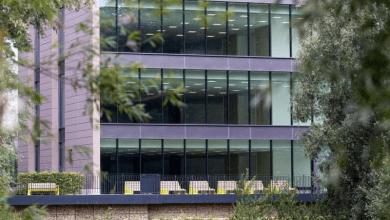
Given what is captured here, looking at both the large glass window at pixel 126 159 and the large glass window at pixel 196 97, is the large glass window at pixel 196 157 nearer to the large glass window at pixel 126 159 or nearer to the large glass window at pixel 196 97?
the large glass window at pixel 196 97

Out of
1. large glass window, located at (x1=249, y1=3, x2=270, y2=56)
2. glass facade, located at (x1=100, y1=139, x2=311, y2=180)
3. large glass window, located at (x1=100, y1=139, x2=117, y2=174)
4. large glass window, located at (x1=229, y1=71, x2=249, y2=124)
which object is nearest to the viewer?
large glass window, located at (x1=100, y1=139, x2=117, y2=174)

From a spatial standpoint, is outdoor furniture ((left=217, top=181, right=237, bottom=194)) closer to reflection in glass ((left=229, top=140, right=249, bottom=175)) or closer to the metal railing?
the metal railing

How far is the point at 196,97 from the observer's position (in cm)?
3775

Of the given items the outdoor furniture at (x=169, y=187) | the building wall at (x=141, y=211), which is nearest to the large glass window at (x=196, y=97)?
the outdoor furniture at (x=169, y=187)

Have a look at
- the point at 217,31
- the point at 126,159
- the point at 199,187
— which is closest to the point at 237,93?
the point at 217,31

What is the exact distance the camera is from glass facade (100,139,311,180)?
120ft

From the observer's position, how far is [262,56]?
126 ft

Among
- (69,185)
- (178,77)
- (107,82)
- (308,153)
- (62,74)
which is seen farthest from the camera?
(62,74)

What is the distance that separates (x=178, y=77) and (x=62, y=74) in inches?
296

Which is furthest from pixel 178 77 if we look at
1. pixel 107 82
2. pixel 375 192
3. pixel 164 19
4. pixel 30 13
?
pixel 107 82

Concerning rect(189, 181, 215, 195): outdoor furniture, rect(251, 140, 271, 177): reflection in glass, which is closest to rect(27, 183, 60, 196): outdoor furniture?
rect(189, 181, 215, 195): outdoor furniture

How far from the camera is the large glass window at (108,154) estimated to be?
36.5 meters

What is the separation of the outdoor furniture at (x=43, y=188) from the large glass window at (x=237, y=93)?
10.8 metres

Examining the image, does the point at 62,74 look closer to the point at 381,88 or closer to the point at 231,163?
the point at 231,163
